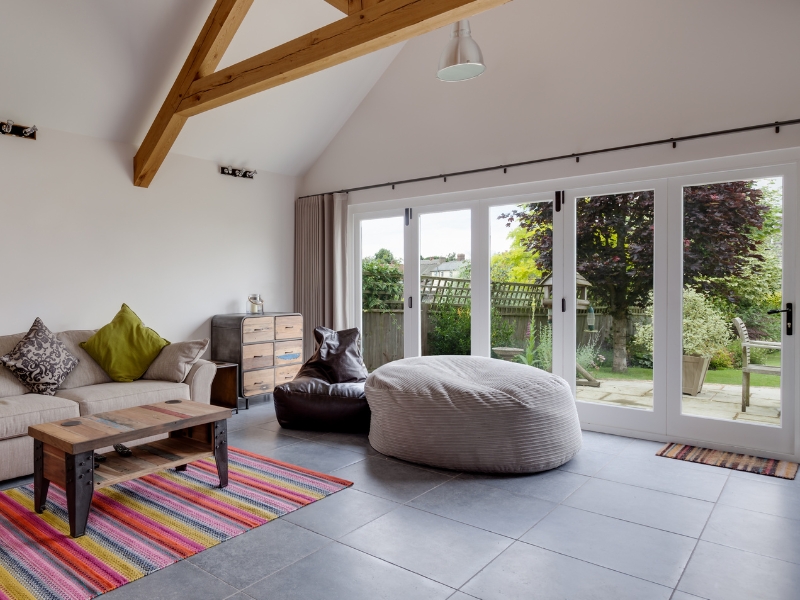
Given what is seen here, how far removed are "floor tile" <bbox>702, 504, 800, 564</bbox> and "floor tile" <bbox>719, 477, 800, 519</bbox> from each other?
0.27 feet

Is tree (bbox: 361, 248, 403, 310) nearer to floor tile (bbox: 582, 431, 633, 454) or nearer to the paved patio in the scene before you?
the paved patio

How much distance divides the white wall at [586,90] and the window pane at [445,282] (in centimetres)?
38

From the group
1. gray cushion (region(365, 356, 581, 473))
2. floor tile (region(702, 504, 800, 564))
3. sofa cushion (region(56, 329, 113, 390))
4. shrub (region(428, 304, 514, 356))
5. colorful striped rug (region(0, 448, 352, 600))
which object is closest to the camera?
colorful striped rug (region(0, 448, 352, 600))

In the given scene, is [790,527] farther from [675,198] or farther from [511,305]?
[511,305]

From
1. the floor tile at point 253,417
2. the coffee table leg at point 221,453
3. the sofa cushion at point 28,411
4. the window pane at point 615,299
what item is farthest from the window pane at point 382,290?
the sofa cushion at point 28,411

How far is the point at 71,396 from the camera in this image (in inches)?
146

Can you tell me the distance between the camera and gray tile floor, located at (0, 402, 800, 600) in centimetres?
212

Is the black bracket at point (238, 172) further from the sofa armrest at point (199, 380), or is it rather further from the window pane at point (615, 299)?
the window pane at point (615, 299)

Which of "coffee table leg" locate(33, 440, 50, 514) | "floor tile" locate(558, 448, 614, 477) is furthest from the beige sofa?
"floor tile" locate(558, 448, 614, 477)

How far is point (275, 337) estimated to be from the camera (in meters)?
5.48

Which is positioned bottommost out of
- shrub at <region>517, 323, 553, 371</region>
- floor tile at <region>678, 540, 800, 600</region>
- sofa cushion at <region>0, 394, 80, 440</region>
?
floor tile at <region>678, 540, 800, 600</region>

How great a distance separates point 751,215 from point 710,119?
71 centimetres

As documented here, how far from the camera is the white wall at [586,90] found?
142 inches

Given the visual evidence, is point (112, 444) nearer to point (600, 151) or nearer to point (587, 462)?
point (587, 462)
